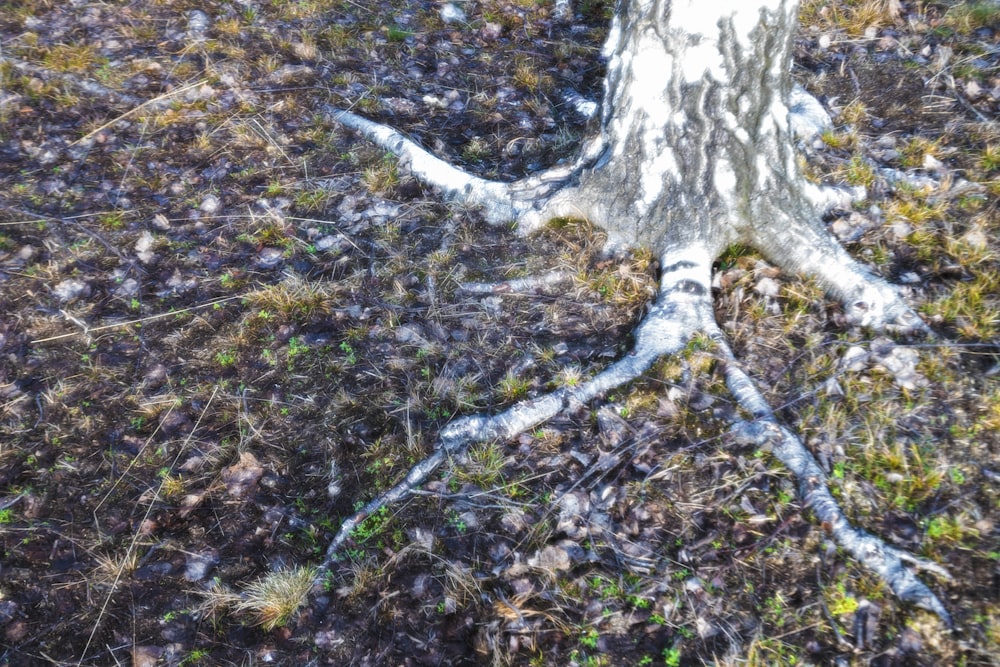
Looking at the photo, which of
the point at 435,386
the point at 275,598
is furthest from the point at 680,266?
the point at 275,598

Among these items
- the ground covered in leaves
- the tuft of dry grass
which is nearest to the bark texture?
the ground covered in leaves

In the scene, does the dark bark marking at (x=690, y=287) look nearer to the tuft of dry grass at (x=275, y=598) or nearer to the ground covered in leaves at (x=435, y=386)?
the ground covered in leaves at (x=435, y=386)

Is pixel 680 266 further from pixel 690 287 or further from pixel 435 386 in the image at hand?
pixel 435 386

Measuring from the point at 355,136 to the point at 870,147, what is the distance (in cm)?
356

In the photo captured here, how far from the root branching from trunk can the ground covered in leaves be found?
0.07m

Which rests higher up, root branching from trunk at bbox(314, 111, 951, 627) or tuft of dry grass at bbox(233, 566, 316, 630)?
root branching from trunk at bbox(314, 111, 951, 627)

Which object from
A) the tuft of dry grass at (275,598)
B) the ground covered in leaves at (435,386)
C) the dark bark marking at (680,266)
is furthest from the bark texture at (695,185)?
the tuft of dry grass at (275,598)

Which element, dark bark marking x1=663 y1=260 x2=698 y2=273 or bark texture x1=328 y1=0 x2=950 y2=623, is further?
dark bark marking x1=663 y1=260 x2=698 y2=273

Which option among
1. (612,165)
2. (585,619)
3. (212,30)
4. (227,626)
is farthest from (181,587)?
(212,30)

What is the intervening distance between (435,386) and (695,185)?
5.97 ft

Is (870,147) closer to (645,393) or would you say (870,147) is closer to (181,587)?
(645,393)

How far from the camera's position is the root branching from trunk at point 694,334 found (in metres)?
2.53

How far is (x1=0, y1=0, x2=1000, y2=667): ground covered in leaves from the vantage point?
253cm

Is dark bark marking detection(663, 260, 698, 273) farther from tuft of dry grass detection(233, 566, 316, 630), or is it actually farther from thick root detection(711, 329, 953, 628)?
Result: tuft of dry grass detection(233, 566, 316, 630)
